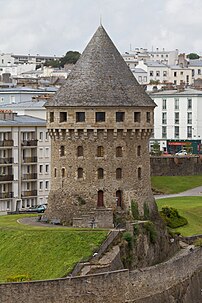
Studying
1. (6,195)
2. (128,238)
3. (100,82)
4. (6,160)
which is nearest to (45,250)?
(128,238)

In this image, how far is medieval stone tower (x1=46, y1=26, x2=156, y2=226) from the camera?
3196 inches

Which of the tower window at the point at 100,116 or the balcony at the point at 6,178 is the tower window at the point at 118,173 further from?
the balcony at the point at 6,178

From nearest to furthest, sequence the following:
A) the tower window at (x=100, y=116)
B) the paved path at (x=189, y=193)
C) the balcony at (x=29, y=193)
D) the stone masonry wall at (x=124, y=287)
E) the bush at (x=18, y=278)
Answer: the stone masonry wall at (x=124, y=287) → the bush at (x=18, y=278) → the tower window at (x=100, y=116) → the balcony at (x=29, y=193) → the paved path at (x=189, y=193)

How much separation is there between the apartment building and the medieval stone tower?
3400 cm

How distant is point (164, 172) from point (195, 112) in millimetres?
35796

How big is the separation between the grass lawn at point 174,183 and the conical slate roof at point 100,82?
155 feet

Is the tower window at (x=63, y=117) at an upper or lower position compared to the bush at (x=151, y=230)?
upper

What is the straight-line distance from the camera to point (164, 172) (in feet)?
468

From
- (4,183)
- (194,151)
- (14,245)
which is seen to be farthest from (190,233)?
(194,151)

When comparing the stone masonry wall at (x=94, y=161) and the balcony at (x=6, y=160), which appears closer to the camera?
the stone masonry wall at (x=94, y=161)

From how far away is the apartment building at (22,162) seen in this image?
11706cm

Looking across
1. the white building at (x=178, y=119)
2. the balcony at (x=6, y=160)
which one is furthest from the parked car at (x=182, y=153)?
the balcony at (x=6, y=160)

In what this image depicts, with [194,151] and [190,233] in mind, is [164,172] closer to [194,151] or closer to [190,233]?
[194,151]

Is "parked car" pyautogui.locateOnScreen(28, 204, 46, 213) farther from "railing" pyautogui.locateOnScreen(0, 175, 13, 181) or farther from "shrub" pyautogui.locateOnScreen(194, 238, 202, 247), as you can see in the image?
"shrub" pyautogui.locateOnScreen(194, 238, 202, 247)
